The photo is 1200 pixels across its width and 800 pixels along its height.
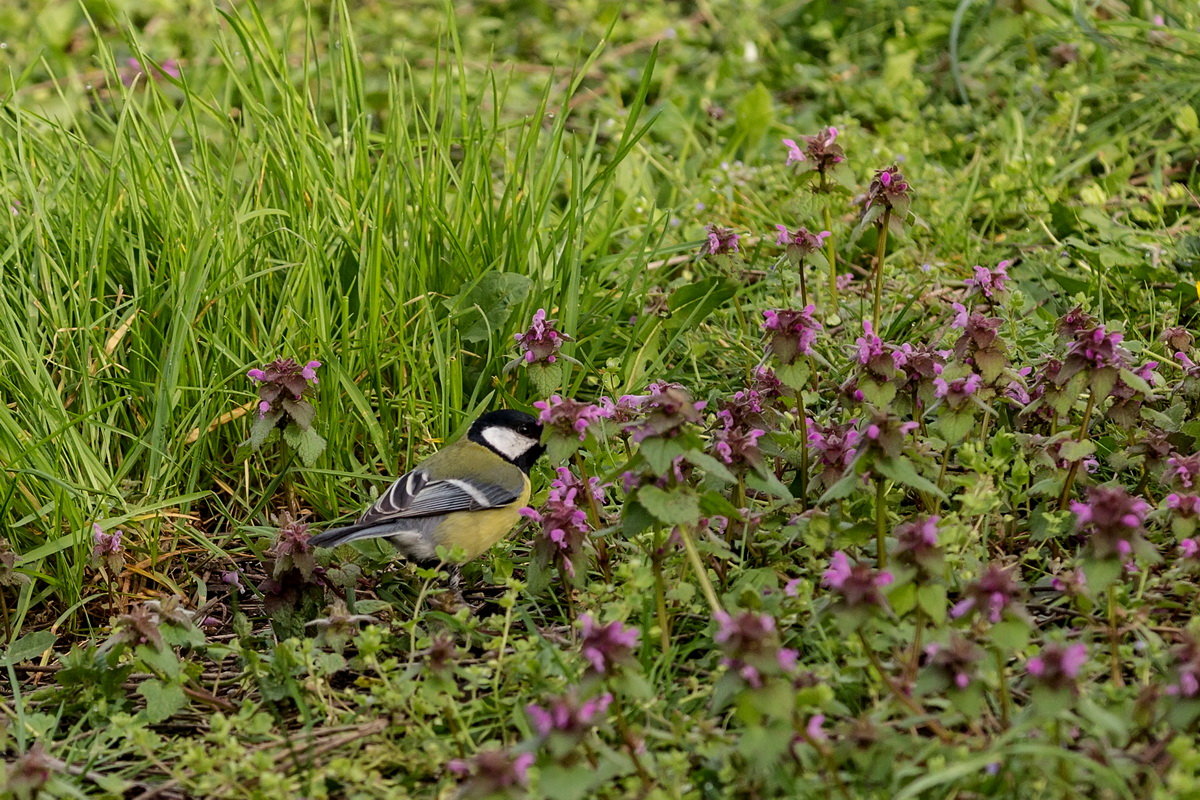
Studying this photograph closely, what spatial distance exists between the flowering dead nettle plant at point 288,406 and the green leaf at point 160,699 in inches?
25.5


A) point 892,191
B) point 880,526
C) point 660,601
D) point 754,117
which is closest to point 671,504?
point 660,601

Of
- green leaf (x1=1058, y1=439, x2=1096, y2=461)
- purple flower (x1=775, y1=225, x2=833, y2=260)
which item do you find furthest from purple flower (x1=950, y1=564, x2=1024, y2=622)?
purple flower (x1=775, y1=225, x2=833, y2=260)

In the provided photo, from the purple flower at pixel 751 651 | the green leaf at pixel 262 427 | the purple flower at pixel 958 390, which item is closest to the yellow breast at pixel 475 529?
the green leaf at pixel 262 427

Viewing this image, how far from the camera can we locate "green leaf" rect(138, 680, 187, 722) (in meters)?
2.84

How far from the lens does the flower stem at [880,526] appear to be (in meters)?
2.87

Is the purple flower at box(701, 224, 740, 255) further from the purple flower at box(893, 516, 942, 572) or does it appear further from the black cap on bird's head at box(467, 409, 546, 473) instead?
the purple flower at box(893, 516, 942, 572)

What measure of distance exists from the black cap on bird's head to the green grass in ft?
0.58

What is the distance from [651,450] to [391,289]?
60.9 inches

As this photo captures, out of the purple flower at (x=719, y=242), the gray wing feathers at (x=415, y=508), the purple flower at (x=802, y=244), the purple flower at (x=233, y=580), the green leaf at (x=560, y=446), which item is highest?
the purple flower at (x=802, y=244)

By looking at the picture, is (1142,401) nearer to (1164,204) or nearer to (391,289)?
(1164,204)

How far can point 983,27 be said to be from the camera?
5969 millimetres

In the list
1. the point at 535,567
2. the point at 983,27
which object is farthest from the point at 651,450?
the point at 983,27

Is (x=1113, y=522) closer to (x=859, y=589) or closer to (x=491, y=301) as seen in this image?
(x=859, y=589)

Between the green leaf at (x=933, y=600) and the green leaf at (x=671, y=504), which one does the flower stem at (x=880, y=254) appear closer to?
the green leaf at (x=671, y=504)
